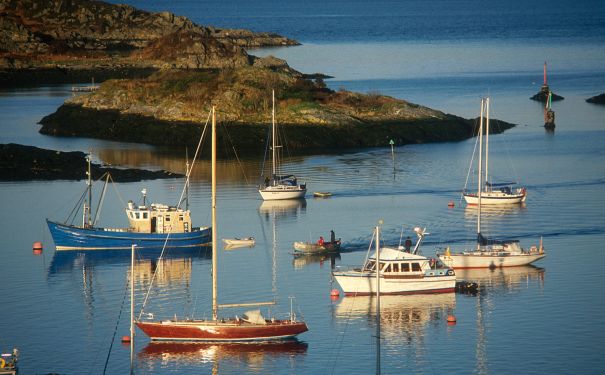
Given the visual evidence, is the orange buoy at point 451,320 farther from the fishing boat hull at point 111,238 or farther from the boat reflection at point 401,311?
the fishing boat hull at point 111,238

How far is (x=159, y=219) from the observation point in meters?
68.6

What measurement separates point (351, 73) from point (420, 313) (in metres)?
113

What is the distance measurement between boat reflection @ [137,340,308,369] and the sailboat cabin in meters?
18.3

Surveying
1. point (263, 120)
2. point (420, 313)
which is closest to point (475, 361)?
point (420, 313)

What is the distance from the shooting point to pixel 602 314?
185 feet

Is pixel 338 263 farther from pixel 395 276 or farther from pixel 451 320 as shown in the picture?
pixel 451 320

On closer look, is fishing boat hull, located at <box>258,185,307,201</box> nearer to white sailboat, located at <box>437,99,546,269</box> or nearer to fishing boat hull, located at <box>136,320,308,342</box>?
white sailboat, located at <box>437,99,546,269</box>

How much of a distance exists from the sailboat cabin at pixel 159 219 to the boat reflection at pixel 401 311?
13585 millimetres

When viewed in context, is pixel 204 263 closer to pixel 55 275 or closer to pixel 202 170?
pixel 55 275

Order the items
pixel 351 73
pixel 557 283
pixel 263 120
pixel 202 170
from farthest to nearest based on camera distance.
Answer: pixel 351 73 → pixel 263 120 → pixel 202 170 → pixel 557 283

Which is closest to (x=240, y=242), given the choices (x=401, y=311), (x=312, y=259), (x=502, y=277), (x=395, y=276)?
(x=312, y=259)

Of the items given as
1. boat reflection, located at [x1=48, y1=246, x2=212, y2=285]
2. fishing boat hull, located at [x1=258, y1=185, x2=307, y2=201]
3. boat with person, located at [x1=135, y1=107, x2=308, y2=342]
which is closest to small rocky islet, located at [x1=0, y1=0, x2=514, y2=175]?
fishing boat hull, located at [x1=258, y1=185, x2=307, y2=201]

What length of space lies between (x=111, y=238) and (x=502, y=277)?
20341mm

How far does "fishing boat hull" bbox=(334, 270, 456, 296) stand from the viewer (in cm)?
5762
